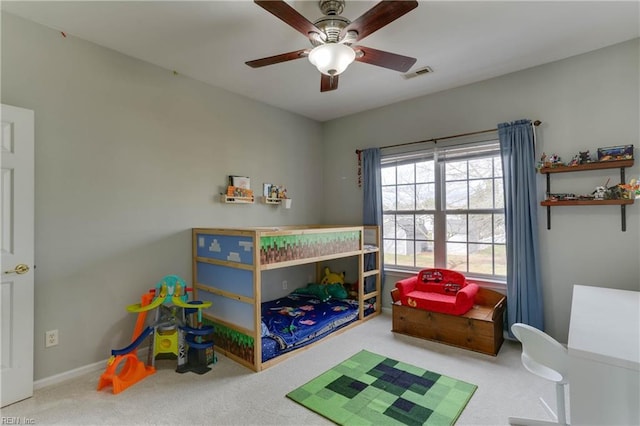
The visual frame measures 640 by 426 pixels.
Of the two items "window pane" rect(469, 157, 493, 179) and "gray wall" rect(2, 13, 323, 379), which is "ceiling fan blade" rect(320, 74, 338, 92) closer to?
"gray wall" rect(2, 13, 323, 379)

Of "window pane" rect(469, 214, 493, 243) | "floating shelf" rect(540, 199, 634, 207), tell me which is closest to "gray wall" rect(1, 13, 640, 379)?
"floating shelf" rect(540, 199, 634, 207)

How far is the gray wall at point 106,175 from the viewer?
235cm

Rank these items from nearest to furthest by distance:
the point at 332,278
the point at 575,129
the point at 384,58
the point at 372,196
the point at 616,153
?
1. the point at 384,58
2. the point at 616,153
3. the point at 575,129
4. the point at 372,196
5. the point at 332,278

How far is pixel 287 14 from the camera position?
5.39ft

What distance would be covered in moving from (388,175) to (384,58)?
7.18 feet

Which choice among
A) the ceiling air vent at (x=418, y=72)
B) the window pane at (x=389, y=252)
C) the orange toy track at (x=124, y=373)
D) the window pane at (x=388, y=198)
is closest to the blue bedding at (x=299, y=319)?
the window pane at (x=389, y=252)

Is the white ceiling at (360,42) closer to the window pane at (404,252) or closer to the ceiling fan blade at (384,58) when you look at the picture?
the ceiling fan blade at (384,58)

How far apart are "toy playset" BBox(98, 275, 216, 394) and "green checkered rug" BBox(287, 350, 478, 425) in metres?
0.92

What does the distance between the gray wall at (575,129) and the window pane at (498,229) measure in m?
0.35

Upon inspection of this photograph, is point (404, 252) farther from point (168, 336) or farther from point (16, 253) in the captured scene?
point (16, 253)

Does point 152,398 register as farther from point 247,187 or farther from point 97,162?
point 247,187

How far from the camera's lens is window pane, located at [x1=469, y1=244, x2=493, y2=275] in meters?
3.38

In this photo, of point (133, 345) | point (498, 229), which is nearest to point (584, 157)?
point (498, 229)

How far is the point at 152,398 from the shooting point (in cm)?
217
